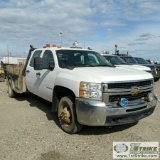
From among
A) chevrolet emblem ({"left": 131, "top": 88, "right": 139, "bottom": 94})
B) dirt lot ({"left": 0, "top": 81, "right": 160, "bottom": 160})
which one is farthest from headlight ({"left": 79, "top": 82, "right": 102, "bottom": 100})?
dirt lot ({"left": 0, "top": 81, "right": 160, "bottom": 160})

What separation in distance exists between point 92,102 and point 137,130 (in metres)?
1.61

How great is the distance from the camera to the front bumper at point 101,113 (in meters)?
4.24

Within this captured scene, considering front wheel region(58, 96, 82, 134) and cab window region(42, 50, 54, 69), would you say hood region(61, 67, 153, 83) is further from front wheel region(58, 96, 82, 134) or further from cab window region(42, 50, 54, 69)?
cab window region(42, 50, 54, 69)

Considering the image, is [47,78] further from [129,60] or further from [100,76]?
[129,60]

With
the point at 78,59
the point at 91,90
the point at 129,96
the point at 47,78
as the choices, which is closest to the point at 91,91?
the point at 91,90

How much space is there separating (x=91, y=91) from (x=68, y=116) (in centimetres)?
97

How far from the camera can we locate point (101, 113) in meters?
4.23

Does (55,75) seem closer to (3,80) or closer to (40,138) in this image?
(40,138)

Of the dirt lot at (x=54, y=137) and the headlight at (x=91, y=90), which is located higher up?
the headlight at (x=91, y=90)

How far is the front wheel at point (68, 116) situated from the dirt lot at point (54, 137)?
157mm

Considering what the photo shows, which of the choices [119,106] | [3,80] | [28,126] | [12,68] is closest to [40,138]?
[28,126]

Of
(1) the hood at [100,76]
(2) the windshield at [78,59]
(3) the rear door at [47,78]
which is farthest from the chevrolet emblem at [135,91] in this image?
(3) the rear door at [47,78]

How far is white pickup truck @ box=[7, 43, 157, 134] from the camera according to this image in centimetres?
429

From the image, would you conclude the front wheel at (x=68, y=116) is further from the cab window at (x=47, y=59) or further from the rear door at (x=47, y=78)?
the cab window at (x=47, y=59)
